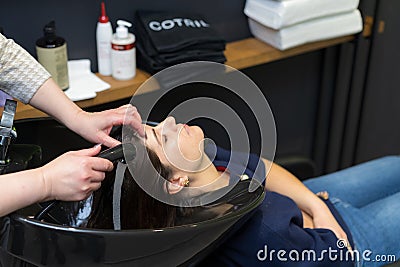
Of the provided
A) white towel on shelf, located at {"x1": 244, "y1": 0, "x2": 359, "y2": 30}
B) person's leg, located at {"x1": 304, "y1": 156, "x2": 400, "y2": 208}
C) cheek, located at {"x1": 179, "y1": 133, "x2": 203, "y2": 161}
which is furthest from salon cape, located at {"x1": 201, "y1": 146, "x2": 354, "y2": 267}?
white towel on shelf, located at {"x1": 244, "y1": 0, "x2": 359, "y2": 30}

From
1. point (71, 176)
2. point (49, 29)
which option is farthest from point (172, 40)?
point (71, 176)

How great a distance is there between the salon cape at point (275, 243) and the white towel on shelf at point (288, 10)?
682 mm

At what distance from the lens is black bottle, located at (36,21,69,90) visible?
157 cm

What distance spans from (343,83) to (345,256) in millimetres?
1100

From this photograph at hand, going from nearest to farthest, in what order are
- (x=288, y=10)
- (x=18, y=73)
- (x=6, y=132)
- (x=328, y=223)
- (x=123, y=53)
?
(x=6, y=132) → (x=18, y=73) → (x=328, y=223) → (x=123, y=53) → (x=288, y=10)

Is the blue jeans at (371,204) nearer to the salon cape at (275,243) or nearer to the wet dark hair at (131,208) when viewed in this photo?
the salon cape at (275,243)

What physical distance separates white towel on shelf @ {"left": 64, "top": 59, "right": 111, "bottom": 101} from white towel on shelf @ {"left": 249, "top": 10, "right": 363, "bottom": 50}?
0.61m

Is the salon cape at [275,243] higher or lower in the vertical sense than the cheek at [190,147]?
lower

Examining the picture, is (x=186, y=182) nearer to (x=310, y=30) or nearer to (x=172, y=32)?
(x=172, y=32)

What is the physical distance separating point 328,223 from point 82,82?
79cm

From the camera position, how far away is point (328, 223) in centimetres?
151

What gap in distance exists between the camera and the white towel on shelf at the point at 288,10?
6.16 ft

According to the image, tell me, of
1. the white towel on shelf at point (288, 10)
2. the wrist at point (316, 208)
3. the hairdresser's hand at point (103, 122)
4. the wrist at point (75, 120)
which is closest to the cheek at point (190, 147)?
the hairdresser's hand at point (103, 122)

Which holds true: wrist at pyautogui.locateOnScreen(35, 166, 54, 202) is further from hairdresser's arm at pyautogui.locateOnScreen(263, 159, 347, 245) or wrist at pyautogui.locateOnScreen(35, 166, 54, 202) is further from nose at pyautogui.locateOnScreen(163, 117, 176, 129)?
hairdresser's arm at pyautogui.locateOnScreen(263, 159, 347, 245)
